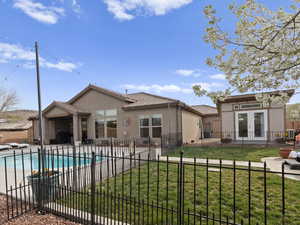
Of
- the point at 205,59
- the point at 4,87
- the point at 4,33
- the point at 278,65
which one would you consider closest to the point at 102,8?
the point at 4,33

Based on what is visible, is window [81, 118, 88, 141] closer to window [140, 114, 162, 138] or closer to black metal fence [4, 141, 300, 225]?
window [140, 114, 162, 138]

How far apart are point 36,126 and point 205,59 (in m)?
23.3

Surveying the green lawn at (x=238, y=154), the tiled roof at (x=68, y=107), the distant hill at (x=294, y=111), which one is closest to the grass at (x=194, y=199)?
the distant hill at (x=294, y=111)

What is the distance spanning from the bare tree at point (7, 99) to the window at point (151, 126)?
858 inches

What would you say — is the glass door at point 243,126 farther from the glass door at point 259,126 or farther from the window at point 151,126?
the window at point 151,126

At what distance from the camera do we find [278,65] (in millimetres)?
3373

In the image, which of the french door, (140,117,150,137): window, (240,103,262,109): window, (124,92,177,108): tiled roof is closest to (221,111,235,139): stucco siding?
the french door

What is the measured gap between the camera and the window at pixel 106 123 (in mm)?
17123

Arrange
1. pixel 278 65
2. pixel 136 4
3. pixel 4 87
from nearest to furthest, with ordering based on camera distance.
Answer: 1. pixel 278 65
2. pixel 136 4
3. pixel 4 87

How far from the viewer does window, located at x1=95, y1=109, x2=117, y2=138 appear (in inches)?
674

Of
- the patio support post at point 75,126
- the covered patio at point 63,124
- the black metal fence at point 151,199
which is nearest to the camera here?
the black metal fence at point 151,199

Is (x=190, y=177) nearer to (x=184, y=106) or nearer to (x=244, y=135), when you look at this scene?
(x=184, y=106)

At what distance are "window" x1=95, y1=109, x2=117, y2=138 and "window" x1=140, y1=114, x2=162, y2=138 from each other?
3.02 meters

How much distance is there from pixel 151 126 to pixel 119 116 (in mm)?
3445
